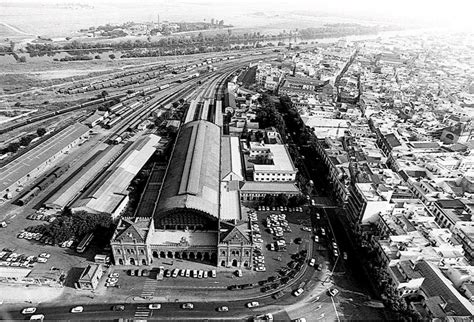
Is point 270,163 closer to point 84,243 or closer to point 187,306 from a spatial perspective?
point 187,306

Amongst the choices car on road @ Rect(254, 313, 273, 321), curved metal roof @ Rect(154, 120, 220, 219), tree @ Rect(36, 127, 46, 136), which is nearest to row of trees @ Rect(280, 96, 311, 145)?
curved metal roof @ Rect(154, 120, 220, 219)

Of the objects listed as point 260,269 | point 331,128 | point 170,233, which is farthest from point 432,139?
point 170,233

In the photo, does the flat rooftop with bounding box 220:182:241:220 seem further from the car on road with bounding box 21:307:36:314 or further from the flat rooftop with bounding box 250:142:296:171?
the car on road with bounding box 21:307:36:314

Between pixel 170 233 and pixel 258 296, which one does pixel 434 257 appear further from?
pixel 170 233

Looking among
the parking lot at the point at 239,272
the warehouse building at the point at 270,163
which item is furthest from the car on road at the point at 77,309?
the warehouse building at the point at 270,163

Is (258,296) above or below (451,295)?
below

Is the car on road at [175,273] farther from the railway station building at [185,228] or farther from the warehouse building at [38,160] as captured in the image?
the warehouse building at [38,160]
